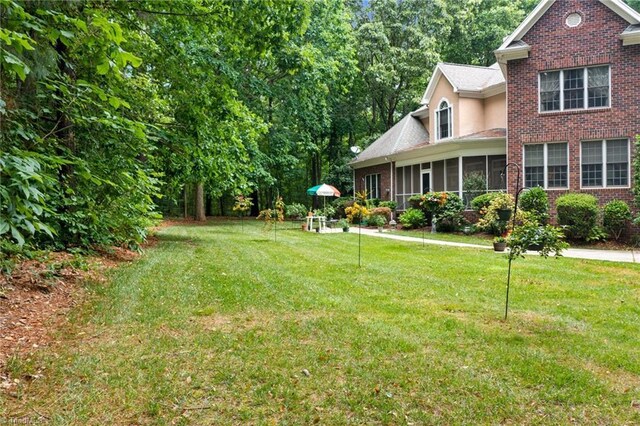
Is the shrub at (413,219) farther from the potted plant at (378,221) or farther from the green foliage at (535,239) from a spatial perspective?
the green foliage at (535,239)

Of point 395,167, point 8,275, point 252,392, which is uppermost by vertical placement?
point 395,167

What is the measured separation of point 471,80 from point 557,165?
5.92m

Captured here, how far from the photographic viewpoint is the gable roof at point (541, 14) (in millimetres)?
13250

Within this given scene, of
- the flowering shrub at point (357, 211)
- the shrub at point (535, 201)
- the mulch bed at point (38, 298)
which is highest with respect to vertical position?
the shrub at point (535, 201)

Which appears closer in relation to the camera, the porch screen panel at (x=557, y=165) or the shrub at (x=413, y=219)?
the porch screen panel at (x=557, y=165)

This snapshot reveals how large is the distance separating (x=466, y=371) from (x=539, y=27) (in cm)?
1474

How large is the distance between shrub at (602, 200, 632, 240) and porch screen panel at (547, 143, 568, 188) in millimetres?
1905

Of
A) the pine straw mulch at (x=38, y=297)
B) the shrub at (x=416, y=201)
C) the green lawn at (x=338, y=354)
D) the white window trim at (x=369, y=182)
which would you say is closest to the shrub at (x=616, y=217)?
the shrub at (x=416, y=201)

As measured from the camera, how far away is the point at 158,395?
2.94 m

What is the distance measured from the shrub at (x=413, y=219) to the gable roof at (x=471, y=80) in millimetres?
5214

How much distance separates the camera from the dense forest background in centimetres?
360

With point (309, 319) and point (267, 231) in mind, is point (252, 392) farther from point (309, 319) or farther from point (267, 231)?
point (267, 231)

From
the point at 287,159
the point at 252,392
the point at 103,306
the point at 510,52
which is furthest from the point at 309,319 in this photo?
the point at 287,159

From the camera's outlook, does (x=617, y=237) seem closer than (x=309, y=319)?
No
